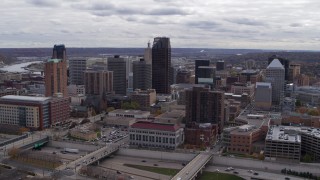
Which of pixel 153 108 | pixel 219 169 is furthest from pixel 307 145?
pixel 153 108

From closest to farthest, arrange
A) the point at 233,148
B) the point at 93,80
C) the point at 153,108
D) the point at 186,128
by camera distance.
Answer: the point at 233,148 < the point at 186,128 < the point at 153,108 < the point at 93,80

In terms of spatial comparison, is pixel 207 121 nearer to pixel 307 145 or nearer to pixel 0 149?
pixel 307 145

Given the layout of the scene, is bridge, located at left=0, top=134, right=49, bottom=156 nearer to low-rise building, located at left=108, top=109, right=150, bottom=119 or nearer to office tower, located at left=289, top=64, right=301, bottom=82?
low-rise building, located at left=108, top=109, right=150, bottom=119

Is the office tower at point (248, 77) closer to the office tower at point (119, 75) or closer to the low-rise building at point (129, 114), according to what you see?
the office tower at point (119, 75)

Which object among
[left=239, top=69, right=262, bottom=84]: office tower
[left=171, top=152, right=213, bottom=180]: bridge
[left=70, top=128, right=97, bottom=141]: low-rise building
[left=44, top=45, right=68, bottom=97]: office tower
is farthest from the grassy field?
[left=239, top=69, right=262, bottom=84]: office tower

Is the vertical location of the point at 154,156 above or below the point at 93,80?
below

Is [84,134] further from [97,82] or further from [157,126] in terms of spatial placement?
[97,82]
